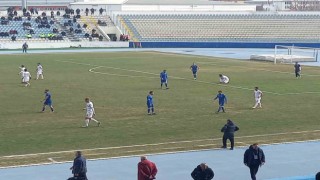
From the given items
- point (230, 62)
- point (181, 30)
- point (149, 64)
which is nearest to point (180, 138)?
point (149, 64)

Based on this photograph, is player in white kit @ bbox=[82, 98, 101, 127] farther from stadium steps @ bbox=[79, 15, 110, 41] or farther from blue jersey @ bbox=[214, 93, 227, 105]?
stadium steps @ bbox=[79, 15, 110, 41]

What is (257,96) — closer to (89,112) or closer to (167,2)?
(89,112)

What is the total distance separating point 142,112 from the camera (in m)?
31.5

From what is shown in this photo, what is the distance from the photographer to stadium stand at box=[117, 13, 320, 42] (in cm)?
9350

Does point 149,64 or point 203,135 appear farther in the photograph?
point 149,64

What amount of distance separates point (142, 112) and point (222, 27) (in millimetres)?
68033

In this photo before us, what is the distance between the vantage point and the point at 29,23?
97.1 meters

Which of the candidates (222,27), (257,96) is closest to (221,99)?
(257,96)

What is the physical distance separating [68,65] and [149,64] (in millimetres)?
7516

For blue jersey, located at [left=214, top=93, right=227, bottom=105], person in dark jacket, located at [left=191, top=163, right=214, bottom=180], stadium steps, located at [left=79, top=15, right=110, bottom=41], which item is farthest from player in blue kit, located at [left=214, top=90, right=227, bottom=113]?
stadium steps, located at [left=79, top=15, right=110, bottom=41]

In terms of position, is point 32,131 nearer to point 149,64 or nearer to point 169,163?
point 169,163

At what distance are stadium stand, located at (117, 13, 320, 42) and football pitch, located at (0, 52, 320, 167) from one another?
36.8m

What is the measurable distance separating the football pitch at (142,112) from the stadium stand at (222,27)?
36.8m

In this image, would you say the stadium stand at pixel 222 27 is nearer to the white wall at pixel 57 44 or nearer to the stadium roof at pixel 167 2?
the white wall at pixel 57 44
